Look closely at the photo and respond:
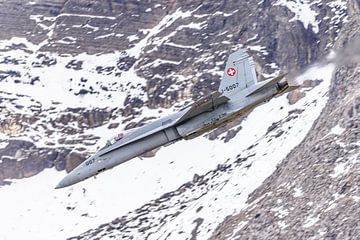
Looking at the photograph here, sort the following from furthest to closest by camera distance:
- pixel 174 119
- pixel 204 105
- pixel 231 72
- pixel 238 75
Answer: pixel 231 72
pixel 238 75
pixel 174 119
pixel 204 105

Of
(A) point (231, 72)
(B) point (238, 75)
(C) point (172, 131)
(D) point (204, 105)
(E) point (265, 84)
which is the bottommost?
(C) point (172, 131)

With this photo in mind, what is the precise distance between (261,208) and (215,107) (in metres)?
85.5

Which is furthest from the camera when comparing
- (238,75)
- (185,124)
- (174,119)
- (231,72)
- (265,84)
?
(231,72)

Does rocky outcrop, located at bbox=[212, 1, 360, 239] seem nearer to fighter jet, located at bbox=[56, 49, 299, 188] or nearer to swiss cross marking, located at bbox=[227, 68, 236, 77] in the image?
swiss cross marking, located at bbox=[227, 68, 236, 77]

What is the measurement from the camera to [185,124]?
7400 cm

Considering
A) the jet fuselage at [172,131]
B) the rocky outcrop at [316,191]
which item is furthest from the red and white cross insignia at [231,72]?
the rocky outcrop at [316,191]

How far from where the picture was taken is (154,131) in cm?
7388

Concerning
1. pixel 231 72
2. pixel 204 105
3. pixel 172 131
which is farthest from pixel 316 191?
pixel 204 105

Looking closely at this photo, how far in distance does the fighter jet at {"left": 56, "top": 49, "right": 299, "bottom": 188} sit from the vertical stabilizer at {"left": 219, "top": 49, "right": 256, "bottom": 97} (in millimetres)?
315

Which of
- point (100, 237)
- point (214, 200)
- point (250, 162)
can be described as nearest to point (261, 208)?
point (214, 200)

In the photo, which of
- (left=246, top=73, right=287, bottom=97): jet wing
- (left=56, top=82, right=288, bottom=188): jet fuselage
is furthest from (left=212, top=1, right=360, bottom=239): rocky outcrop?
(left=246, top=73, right=287, bottom=97): jet wing

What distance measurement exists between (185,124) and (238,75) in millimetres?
7484

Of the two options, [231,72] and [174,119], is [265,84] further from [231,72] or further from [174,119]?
Answer: [174,119]

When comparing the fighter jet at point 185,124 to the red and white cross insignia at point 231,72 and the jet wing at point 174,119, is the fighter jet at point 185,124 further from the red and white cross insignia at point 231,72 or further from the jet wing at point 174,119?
the red and white cross insignia at point 231,72
